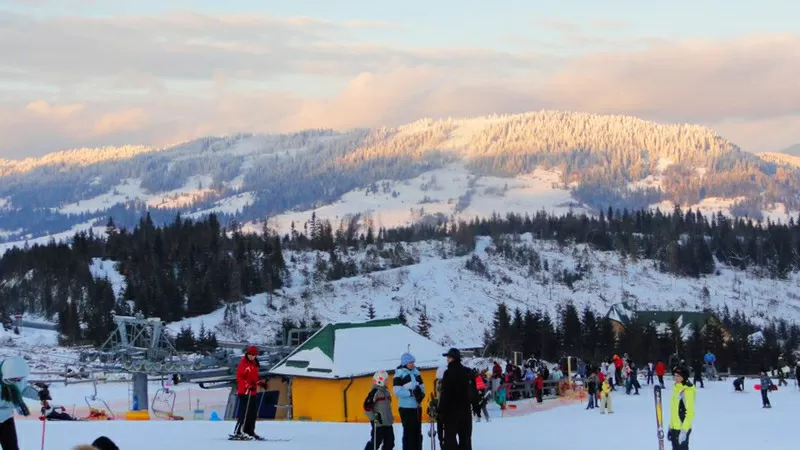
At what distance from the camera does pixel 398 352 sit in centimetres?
3039

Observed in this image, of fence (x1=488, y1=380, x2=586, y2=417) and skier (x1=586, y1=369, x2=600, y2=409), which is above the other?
skier (x1=586, y1=369, x2=600, y2=409)

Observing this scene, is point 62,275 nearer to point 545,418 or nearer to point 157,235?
point 157,235

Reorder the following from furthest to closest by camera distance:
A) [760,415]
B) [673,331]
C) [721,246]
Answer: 1. [721,246]
2. [673,331]
3. [760,415]

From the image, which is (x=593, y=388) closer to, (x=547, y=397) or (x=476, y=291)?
(x=547, y=397)

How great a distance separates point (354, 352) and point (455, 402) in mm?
16534

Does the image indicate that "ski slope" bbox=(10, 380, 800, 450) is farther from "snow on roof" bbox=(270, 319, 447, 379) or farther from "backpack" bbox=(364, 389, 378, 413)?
"snow on roof" bbox=(270, 319, 447, 379)

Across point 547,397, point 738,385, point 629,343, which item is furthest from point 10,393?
point 629,343

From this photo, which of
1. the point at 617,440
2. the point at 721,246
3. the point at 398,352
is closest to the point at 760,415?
the point at 617,440

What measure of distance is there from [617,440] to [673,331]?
49.2 m

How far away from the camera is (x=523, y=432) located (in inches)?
787

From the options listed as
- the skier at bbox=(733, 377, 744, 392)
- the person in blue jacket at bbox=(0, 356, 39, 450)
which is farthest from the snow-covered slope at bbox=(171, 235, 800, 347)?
the person in blue jacket at bbox=(0, 356, 39, 450)

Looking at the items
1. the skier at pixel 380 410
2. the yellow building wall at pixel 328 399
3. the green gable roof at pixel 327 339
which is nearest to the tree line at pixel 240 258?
the green gable roof at pixel 327 339

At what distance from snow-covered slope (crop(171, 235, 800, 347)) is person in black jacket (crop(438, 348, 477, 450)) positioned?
2780 inches

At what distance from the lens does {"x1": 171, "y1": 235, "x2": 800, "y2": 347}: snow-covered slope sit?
96.6 m
